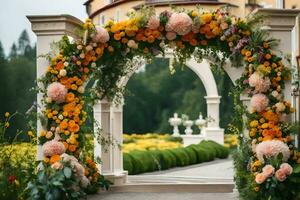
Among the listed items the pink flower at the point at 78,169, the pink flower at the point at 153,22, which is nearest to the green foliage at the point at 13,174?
the pink flower at the point at 78,169

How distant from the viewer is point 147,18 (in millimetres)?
7645

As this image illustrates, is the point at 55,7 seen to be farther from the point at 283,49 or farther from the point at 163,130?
the point at 283,49

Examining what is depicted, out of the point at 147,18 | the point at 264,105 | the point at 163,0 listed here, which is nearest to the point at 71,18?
the point at 147,18

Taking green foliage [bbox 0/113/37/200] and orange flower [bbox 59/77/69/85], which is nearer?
green foliage [bbox 0/113/37/200]

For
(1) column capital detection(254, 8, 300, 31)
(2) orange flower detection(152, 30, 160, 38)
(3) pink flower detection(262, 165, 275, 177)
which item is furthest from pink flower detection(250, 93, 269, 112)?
(2) orange flower detection(152, 30, 160, 38)

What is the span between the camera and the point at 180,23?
24.7 ft

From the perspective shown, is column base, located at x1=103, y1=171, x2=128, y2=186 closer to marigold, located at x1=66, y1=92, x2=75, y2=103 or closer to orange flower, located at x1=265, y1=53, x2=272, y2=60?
marigold, located at x1=66, y1=92, x2=75, y2=103

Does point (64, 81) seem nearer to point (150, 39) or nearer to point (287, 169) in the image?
point (150, 39)

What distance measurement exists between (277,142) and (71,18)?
10.3ft

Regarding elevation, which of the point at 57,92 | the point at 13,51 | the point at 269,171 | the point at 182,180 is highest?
the point at 13,51

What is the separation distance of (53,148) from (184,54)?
7.27 ft

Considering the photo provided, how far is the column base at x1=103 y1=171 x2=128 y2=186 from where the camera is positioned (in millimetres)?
10297

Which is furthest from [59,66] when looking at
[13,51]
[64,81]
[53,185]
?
[13,51]

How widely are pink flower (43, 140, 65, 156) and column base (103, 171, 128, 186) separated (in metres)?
2.93
